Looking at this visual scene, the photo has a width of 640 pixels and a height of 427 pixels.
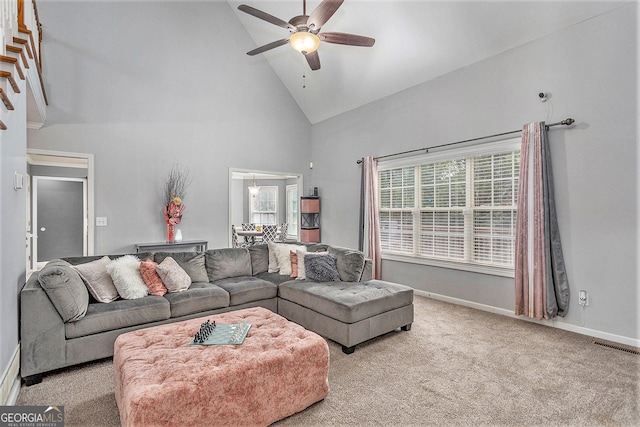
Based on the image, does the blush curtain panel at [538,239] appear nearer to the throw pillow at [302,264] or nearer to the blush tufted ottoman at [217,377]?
the throw pillow at [302,264]

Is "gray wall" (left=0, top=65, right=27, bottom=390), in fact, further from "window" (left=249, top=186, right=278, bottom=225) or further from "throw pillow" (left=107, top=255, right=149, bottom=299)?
"window" (left=249, top=186, right=278, bottom=225)

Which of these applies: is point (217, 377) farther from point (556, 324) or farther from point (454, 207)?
point (454, 207)

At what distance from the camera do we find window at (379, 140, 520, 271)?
4102 mm

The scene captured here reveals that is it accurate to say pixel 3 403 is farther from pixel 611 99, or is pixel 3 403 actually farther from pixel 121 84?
pixel 611 99

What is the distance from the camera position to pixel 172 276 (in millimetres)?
3375

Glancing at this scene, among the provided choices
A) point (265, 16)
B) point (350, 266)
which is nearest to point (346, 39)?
point (265, 16)

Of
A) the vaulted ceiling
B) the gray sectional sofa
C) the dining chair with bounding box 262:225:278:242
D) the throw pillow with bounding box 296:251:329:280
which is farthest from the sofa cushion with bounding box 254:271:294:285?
the dining chair with bounding box 262:225:278:242

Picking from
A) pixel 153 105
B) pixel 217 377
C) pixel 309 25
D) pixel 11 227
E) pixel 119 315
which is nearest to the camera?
pixel 217 377

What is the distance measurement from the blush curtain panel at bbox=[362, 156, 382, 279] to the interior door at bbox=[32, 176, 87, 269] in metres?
6.09

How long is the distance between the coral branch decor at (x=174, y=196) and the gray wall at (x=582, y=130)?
422cm

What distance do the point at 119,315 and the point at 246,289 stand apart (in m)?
1.22

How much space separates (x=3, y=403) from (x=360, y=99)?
5755 millimetres

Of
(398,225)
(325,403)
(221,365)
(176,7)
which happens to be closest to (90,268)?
(221,365)

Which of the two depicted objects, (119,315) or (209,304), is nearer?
(119,315)
